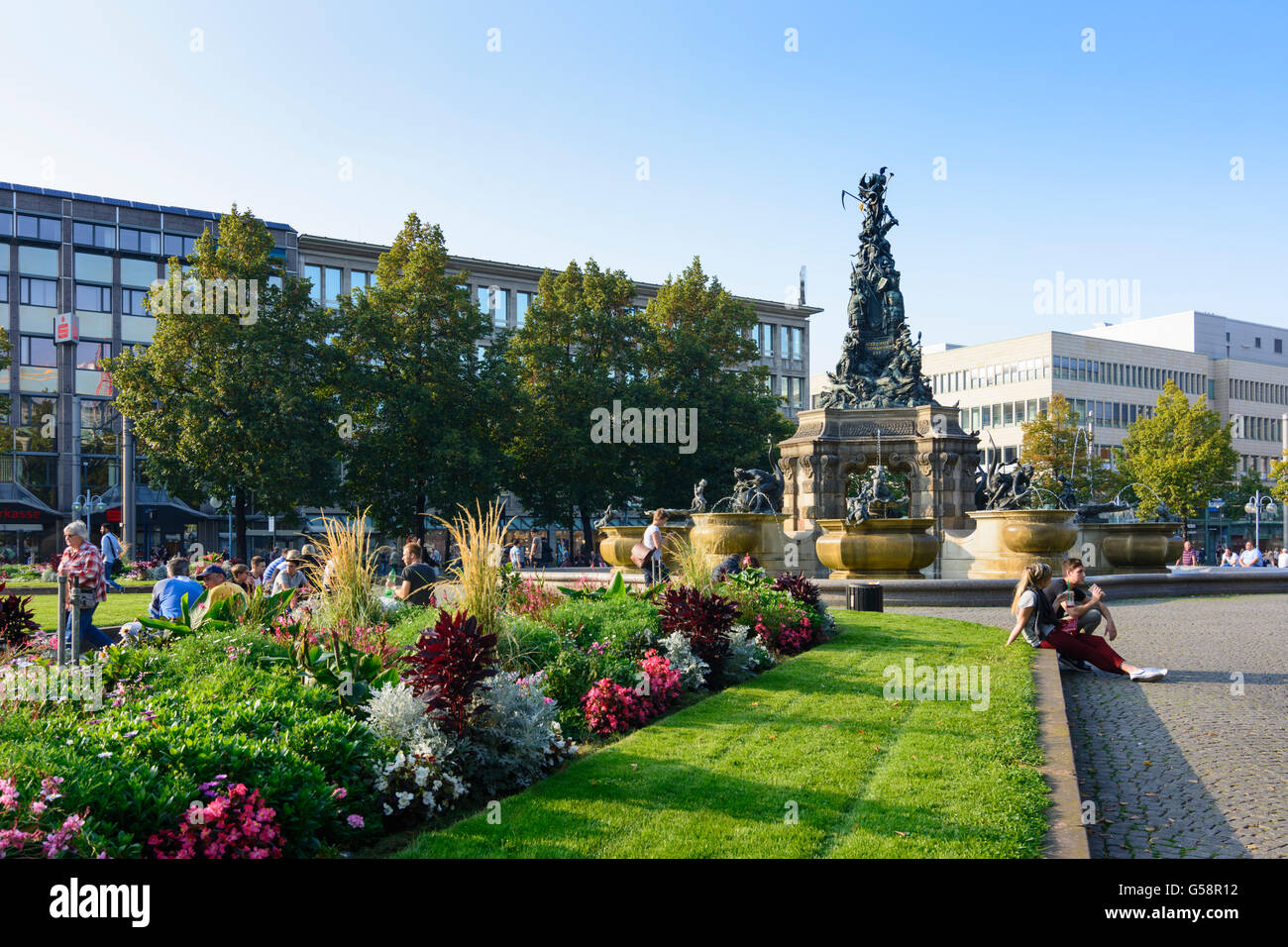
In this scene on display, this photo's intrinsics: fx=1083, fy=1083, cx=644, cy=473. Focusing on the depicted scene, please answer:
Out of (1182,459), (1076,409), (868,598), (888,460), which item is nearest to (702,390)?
(888,460)

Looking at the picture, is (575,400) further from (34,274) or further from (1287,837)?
(1287,837)

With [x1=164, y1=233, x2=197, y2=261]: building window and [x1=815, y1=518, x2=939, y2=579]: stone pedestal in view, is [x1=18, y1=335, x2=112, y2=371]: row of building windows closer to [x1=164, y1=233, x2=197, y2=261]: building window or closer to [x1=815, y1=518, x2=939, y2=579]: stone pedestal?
[x1=164, y1=233, x2=197, y2=261]: building window

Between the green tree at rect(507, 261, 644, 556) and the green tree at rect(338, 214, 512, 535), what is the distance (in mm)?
2300

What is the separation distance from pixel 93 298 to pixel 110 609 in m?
49.6

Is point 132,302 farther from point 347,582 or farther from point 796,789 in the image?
point 796,789

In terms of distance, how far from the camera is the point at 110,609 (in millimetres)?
19984

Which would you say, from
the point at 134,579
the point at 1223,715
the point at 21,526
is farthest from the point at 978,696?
the point at 21,526

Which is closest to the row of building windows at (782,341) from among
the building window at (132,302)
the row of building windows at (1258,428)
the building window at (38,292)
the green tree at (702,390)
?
the green tree at (702,390)

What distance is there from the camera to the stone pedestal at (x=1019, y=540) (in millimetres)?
22578

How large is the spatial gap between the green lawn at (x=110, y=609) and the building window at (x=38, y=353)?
41402 mm

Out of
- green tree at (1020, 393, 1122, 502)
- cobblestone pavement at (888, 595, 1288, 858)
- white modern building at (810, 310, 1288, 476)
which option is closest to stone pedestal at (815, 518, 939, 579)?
cobblestone pavement at (888, 595, 1288, 858)

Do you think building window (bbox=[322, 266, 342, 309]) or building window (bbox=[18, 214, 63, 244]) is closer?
building window (bbox=[18, 214, 63, 244])

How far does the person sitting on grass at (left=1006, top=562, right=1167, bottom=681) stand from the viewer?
1256 centimetres

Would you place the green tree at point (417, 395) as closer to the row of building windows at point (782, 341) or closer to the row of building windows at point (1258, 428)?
the row of building windows at point (782, 341)
